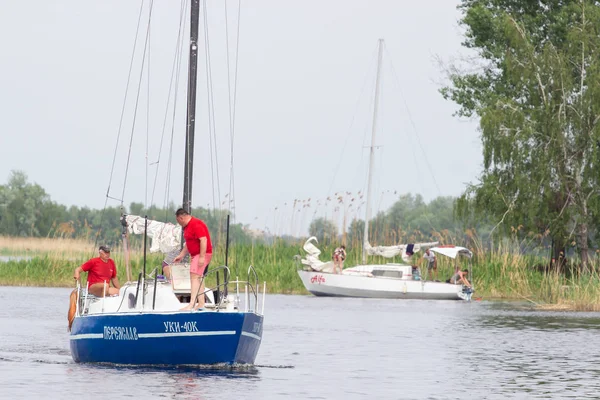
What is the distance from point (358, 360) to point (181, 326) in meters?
7.29

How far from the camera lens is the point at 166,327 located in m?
22.9

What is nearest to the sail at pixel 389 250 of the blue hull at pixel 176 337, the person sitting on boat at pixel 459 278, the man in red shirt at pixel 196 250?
the person sitting on boat at pixel 459 278

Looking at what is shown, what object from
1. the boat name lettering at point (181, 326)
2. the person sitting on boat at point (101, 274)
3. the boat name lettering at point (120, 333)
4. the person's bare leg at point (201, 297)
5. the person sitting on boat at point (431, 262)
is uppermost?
the person sitting on boat at point (431, 262)

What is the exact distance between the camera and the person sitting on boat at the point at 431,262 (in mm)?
61459

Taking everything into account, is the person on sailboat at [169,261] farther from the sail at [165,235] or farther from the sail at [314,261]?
the sail at [314,261]

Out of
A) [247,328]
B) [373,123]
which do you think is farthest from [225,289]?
[373,123]

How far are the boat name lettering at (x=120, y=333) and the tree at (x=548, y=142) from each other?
35821 mm

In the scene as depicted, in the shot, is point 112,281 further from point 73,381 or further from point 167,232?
point 73,381

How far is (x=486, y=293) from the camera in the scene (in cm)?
5972

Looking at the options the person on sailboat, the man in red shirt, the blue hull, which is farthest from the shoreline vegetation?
the man in red shirt

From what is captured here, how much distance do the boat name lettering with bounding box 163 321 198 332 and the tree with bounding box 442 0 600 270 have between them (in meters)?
36.2

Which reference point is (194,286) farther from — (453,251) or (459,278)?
(453,251)

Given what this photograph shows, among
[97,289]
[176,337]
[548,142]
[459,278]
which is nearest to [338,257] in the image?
[459,278]

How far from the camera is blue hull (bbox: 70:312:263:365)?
22.9m
